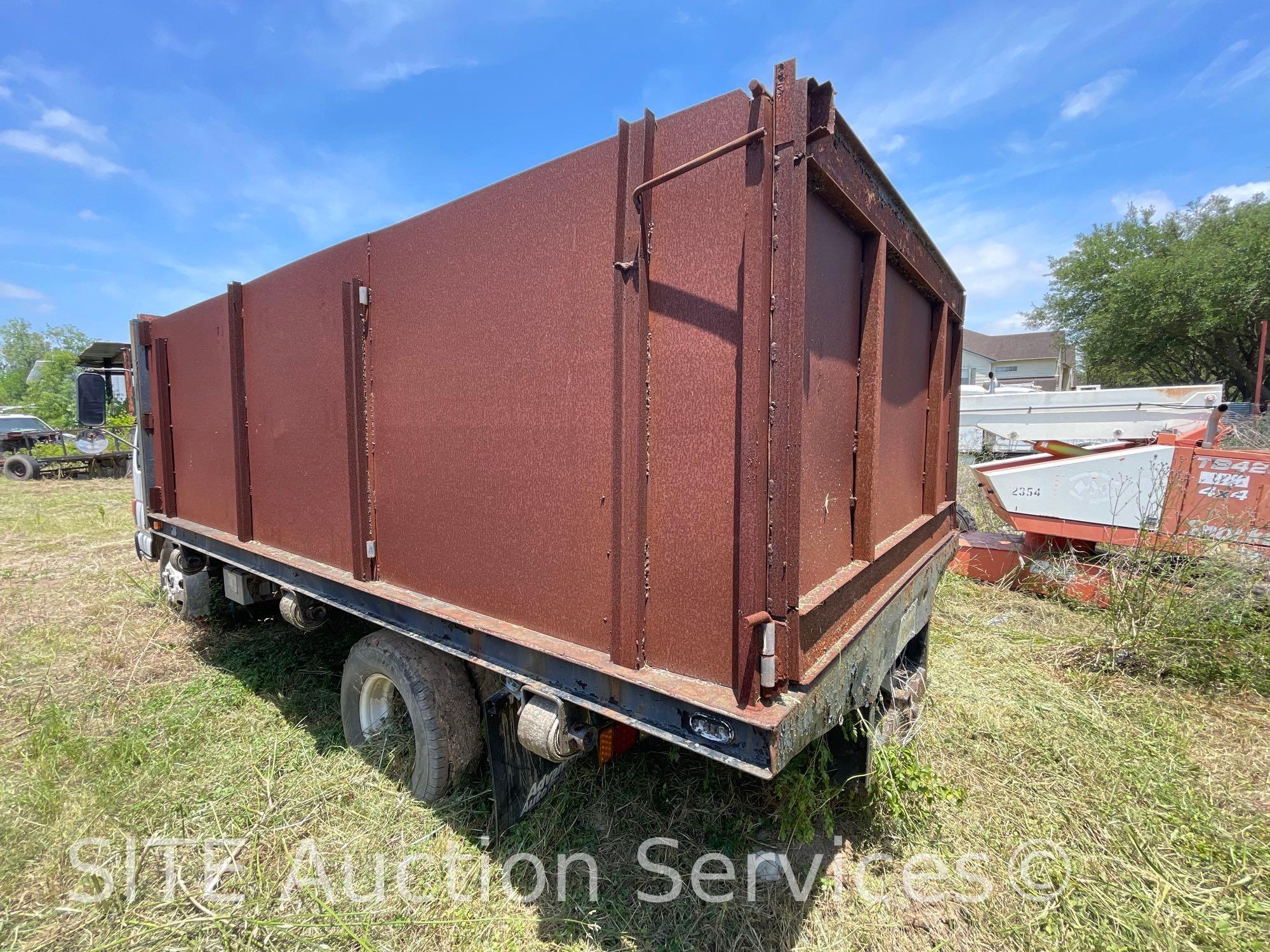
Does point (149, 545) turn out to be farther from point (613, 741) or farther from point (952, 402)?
point (952, 402)

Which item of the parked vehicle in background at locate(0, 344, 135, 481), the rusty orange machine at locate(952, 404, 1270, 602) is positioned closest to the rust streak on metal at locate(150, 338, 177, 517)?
the rusty orange machine at locate(952, 404, 1270, 602)

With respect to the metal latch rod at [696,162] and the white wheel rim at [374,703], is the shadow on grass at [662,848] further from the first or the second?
the metal latch rod at [696,162]

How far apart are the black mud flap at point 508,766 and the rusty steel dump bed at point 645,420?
0.30 metres

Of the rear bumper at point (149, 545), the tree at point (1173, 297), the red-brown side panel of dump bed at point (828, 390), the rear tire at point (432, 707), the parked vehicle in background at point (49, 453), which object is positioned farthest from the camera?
the tree at point (1173, 297)

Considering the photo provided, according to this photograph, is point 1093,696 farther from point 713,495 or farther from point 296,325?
point 296,325

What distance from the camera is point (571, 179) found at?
2.07 meters

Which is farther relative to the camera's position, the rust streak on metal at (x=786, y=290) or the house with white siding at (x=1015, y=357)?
the house with white siding at (x=1015, y=357)

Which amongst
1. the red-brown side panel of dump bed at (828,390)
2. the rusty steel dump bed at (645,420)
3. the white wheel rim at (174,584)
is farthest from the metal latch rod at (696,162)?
the white wheel rim at (174,584)

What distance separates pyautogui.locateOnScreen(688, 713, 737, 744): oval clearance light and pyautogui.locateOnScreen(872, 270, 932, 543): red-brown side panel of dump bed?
1.28 meters

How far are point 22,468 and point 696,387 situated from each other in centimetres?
2230

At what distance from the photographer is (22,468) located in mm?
16297

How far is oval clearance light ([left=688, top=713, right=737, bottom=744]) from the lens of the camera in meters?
1.73

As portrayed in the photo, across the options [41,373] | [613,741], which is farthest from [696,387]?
[41,373]

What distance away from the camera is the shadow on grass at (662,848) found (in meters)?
2.31
